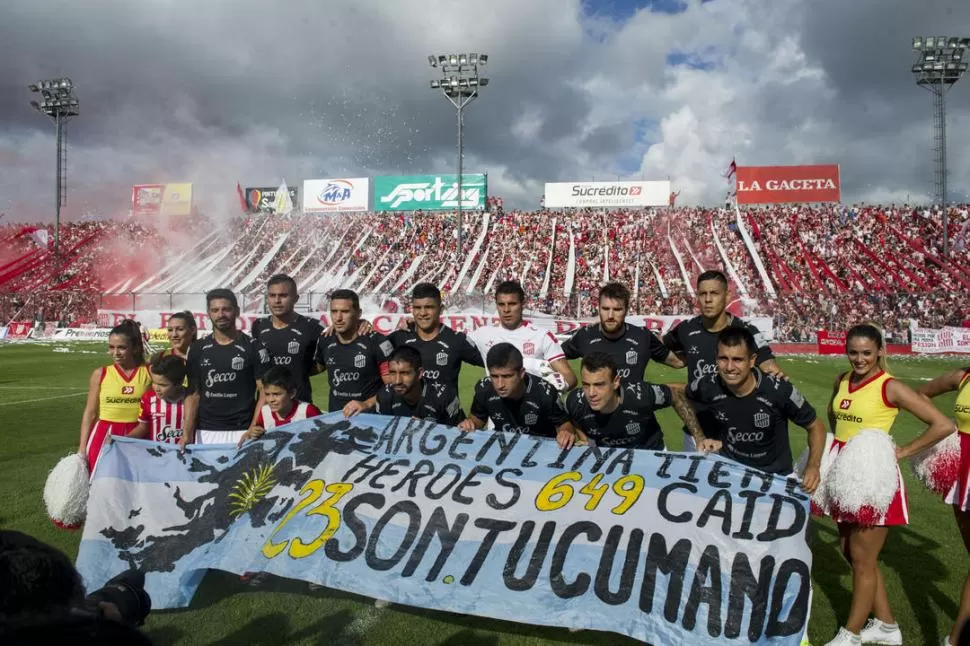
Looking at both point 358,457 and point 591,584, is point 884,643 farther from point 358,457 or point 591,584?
point 358,457

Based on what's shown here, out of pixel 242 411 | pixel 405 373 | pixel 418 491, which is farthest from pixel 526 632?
pixel 242 411

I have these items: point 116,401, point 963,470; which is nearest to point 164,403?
point 116,401

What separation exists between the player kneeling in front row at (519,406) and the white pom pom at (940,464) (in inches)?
97.0

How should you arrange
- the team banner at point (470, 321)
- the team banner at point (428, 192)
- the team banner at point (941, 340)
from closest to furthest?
the team banner at point (470, 321) < the team banner at point (941, 340) < the team banner at point (428, 192)

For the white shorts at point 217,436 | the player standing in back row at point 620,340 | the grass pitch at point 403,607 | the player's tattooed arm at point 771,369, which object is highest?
Result: the player standing in back row at point 620,340

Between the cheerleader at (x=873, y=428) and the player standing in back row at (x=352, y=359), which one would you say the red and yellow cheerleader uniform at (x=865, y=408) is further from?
the player standing in back row at (x=352, y=359)

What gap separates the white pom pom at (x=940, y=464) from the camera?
4.14 m

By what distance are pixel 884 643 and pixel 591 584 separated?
2000 millimetres

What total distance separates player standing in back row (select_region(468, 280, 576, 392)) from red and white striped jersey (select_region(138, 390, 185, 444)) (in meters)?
2.81

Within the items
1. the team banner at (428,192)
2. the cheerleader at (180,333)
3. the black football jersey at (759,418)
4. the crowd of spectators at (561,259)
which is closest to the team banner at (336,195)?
the team banner at (428,192)

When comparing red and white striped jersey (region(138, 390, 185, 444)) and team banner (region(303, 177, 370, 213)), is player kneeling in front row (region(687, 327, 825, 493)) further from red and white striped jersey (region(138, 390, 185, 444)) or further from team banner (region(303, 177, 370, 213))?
team banner (region(303, 177, 370, 213))

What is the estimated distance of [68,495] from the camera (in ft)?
14.8

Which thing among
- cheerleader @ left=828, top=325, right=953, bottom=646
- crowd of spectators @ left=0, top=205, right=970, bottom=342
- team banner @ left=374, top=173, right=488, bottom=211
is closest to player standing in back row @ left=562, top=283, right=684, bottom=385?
cheerleader @ left=828, top=325, right=953, bottom=646

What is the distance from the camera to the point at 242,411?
18.1 feet
